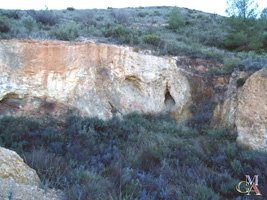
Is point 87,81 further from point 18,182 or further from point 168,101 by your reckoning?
point 18,182

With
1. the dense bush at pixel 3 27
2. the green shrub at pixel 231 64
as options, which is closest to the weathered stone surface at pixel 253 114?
the green shrub at pixel 231 64

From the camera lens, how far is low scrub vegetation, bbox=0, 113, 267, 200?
3.68 m

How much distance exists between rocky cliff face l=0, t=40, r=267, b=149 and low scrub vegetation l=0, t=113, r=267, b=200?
657 mm

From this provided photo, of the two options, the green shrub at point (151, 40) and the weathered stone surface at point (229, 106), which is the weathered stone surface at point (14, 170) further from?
the green shrub at point (151, 40)

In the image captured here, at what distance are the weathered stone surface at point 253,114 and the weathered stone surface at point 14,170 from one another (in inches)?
247

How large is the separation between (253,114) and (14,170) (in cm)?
692

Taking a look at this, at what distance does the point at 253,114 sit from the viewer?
6.64 m

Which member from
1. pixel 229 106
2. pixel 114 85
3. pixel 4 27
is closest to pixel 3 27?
pixel 4 27

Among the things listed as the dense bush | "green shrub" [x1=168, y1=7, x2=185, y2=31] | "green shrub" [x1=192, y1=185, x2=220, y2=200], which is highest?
"green shrub" [x1=168, y1=7, x2=185, y2=31]

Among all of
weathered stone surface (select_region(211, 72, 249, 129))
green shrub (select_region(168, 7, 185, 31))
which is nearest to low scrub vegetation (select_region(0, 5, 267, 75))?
weathered stone surface (select_region(211, 72, 249, 129))

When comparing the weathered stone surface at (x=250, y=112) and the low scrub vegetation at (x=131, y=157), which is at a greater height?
the weathered stone surface at (x=250, y=112)

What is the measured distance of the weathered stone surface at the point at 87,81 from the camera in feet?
23.7

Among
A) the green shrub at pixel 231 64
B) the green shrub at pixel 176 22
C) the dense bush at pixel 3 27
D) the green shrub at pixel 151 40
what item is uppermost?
the green shrub at pixel 176 22

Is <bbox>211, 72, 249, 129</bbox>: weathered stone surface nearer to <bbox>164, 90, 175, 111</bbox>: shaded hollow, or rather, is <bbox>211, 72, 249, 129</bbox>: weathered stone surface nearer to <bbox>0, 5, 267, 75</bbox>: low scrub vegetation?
<bbox>0, 5, 267, 75</bbox>: low scrub vegetation
